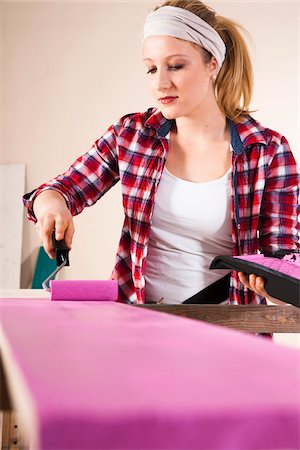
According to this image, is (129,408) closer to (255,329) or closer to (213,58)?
(255,329)

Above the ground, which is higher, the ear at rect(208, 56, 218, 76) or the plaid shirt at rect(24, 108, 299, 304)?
the ear at rect(208, 56, 218, 76)

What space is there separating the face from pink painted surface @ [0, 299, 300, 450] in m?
1.37

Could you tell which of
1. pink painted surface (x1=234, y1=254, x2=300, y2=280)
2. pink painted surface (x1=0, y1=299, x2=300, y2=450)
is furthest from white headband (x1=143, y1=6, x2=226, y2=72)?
pink painted surface (x1=0, y1=299, x2=300, y2=450)

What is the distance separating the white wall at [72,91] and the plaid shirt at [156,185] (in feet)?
11.7

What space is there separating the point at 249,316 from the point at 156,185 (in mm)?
487

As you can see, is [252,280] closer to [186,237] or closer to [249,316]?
[249,316]

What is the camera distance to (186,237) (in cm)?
194

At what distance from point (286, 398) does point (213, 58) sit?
179 cm

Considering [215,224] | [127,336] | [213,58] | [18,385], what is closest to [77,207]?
[215,224]

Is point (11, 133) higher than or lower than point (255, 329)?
higher

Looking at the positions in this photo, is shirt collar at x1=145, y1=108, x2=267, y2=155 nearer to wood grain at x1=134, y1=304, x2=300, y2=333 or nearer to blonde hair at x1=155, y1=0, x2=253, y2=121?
blonde hair at x1=155, y1=0, x2=253, y2=121

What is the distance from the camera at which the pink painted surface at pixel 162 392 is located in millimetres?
389

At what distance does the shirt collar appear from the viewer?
2010mm

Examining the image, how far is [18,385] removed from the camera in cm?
48
